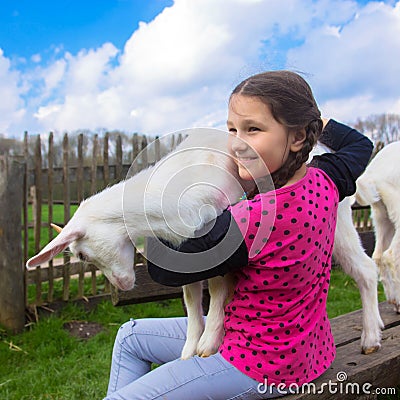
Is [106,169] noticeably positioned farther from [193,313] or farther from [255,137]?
[255,137]

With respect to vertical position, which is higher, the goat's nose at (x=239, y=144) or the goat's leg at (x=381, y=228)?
the goat's nose at (x=239, y=144)

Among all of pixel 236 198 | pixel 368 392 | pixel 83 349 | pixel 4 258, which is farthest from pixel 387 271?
pixel 4 258

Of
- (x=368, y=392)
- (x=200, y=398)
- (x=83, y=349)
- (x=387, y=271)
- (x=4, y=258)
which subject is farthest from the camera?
(x=4, y=258)

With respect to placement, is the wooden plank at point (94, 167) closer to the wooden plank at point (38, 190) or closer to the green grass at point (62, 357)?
the wooden plank at point (38, 190)

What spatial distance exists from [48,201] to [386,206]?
3.65m

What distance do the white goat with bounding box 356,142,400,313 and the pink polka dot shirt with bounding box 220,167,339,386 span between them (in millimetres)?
1832

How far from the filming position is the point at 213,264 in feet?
5.37

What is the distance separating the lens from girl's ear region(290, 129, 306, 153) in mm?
1689

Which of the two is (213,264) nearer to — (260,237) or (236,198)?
(260,237)

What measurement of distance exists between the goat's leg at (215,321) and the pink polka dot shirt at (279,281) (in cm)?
5

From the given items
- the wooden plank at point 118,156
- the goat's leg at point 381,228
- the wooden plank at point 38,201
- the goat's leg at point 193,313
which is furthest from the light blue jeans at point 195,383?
the wooden plank at point 118,156

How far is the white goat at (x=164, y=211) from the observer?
172cm

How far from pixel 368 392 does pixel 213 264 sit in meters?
1.13

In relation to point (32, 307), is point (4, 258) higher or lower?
higher
